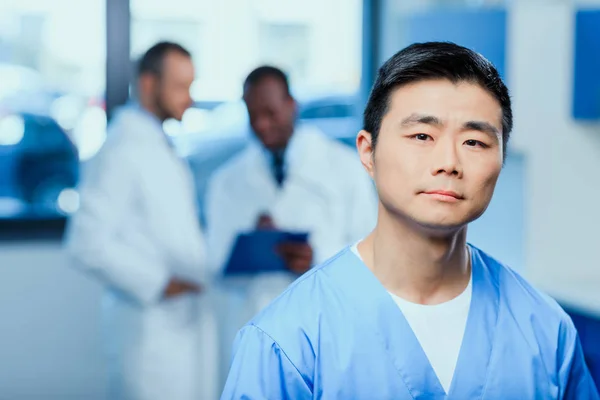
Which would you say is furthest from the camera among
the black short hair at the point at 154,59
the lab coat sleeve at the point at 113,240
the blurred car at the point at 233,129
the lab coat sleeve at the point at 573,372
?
the blurred car at the point at 233,129

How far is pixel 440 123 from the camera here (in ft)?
3.45

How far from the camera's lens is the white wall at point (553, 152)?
2711 mm

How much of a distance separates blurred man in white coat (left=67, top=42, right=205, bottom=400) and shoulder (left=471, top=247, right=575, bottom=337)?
4.43 ft

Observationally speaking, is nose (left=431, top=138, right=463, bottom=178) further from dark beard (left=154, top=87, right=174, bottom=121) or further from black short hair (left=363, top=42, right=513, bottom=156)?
dark beard (left=154, top=87, right=174, bottom=121)

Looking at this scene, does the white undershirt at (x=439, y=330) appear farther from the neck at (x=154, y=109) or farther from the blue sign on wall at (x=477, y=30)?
the blue sign on wall at (x=477, y=30)

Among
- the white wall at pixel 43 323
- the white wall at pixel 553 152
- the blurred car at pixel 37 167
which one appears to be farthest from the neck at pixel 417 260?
the blurred car at pixel 37 167

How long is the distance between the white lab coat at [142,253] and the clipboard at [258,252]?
0.43 ft

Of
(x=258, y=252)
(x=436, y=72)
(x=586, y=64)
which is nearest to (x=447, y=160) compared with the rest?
(x=436, y=72)

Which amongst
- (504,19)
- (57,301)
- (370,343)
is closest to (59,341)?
(57,301)

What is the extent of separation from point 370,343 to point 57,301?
2434 millimetres

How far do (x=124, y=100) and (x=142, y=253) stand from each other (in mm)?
1090

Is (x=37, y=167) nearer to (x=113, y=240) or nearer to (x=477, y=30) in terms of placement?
(x=113, y=240)

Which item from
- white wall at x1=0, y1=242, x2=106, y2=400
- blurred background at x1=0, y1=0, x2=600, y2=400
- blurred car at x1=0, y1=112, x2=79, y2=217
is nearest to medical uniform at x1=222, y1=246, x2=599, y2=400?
blurred background at x1=0, y1=0, x2=600, y2=400

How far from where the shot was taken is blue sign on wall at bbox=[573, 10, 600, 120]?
2674 mm
